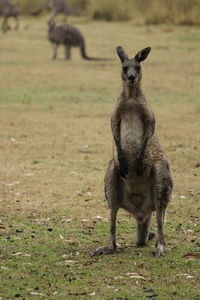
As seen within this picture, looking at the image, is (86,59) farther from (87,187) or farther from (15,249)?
(15,249)

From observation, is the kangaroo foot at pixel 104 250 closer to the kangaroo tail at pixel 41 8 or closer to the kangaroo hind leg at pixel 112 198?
the kangaroo hind leg at pixel 112 198

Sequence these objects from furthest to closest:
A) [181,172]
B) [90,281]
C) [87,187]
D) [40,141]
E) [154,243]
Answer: [40,141] < [181,172] < [87,187] < [154,243] < [90,281]

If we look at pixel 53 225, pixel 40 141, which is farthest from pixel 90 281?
pixel 40 141

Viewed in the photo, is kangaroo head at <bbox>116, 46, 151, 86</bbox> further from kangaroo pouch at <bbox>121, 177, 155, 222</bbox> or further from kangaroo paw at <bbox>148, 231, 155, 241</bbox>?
kangaroo paw at <bbox>148, 231, 155, 241</bbox>

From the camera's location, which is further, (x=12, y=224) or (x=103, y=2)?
(x=103, y=2)

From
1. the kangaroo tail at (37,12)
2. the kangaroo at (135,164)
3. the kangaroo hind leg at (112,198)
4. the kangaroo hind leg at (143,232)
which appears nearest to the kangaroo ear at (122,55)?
the kangaroo at (135,164)

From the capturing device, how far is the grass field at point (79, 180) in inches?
190

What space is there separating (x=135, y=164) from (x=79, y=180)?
293 centimetres

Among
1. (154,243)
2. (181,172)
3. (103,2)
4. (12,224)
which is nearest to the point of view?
(154,243)

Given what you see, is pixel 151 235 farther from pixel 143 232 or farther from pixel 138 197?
pixel 138 197

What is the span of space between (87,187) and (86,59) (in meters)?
11.2

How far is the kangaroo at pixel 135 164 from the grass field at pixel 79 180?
0.29m

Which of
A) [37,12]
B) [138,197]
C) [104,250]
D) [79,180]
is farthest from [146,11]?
[104,250]

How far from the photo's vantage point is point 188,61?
18047 millimetres
